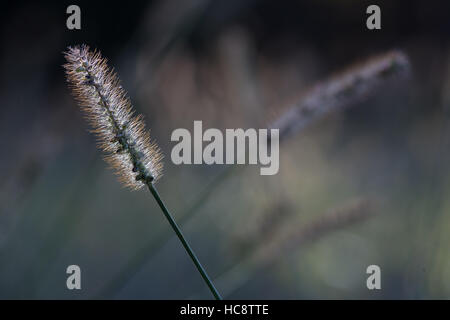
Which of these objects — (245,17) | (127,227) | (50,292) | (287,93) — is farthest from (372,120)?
(50,292)

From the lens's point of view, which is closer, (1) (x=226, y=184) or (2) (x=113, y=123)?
(2) (x=113, y=123)

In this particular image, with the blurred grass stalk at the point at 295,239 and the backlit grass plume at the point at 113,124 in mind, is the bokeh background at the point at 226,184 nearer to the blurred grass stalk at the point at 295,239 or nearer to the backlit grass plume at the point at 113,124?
the blurred grass stalk at the point at 295,239

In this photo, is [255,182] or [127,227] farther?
[127,227]

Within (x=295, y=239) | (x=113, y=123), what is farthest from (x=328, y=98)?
(x=113, y=123)

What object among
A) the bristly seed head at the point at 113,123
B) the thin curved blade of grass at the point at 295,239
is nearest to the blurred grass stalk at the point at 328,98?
the thin curved blade of grass at the point at 295,239

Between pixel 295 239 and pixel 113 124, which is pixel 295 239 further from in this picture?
pixel 113 124
